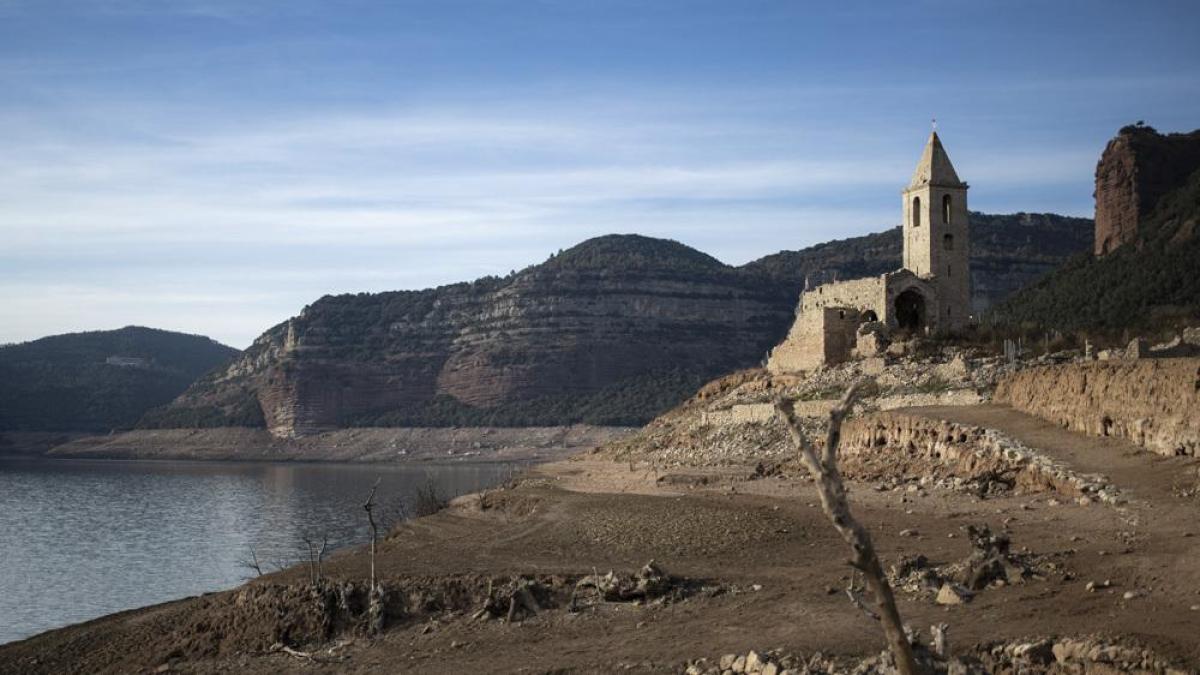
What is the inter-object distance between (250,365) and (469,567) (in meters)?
139

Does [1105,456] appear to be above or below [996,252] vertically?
below

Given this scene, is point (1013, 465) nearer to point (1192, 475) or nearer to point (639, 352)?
point (1192, 475)

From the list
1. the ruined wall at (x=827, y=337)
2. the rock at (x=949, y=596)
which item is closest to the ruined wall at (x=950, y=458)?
the rock at (x=949, y=596)

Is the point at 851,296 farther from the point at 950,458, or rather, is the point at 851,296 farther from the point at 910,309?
the point at 950,458

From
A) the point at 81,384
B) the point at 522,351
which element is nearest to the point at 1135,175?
the point at 522,351

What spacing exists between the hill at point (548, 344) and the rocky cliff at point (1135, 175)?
132 ft

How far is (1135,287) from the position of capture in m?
53.8

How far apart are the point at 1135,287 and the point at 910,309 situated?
56.1 feet

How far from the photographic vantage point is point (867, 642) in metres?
12.8

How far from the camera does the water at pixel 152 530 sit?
30453 millimetres

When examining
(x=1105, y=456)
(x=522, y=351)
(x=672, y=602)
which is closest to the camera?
(x=672, y=602)

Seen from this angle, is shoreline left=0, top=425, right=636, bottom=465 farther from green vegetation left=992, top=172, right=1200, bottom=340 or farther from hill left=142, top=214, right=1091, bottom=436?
green vegetation left=992, top=172, right=1200, bottom=340

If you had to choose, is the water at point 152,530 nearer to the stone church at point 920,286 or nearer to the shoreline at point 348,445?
the stone church at point 920,286

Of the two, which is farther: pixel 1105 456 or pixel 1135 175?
pixel 1135 175
